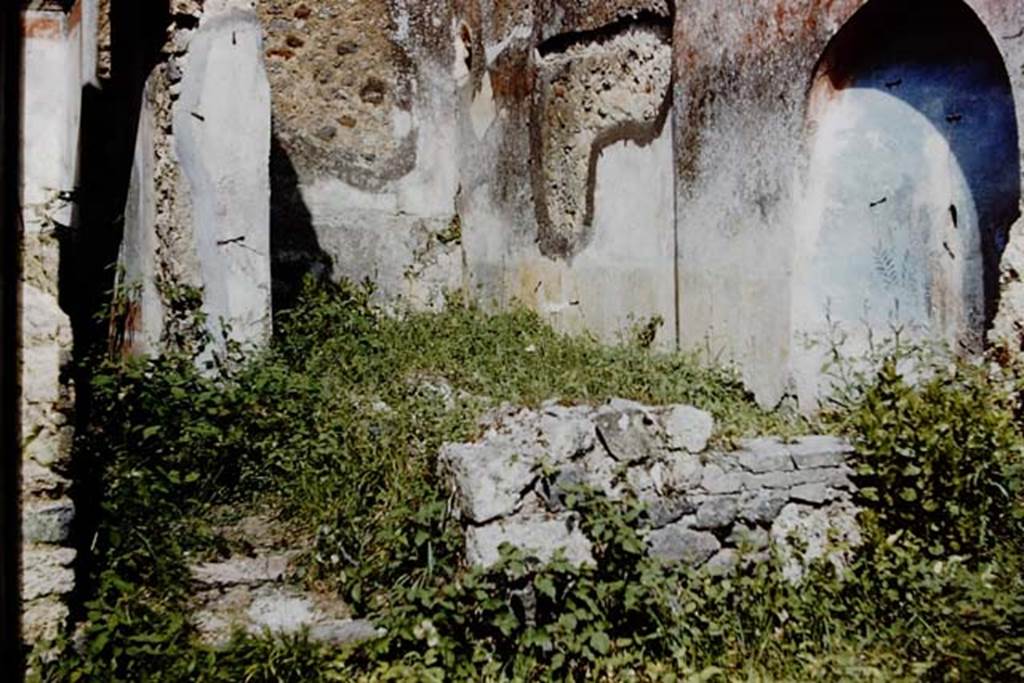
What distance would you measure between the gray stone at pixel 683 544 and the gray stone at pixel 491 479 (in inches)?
23.0

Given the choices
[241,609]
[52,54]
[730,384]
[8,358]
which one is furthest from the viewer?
[52,54]

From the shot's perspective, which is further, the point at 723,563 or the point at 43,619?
the point at 723,563

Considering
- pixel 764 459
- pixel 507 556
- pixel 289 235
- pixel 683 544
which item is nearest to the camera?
pixel 507 556

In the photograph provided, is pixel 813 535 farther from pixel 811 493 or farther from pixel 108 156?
pixel 108 156

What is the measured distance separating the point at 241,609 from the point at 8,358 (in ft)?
10.9

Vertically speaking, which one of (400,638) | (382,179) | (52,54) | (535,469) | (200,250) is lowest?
(400,638)

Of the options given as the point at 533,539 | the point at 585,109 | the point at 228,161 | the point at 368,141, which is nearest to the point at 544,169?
the point at 585,109

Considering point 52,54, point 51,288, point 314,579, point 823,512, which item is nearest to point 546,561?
point 314,579

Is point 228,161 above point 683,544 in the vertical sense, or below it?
above

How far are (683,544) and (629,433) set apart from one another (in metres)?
0.53

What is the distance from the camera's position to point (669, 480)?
441 cm

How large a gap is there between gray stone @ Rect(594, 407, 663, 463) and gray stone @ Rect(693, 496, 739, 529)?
0.32 meters

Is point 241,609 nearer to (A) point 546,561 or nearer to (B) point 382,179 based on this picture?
(A) point 546,561

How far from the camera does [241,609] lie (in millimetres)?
4109
